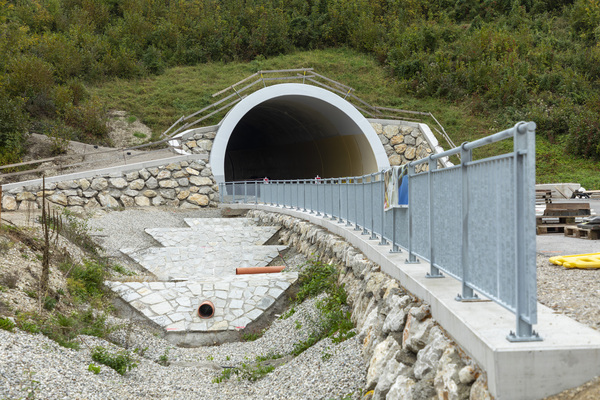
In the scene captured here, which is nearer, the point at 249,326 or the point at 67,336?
the point at 67,336

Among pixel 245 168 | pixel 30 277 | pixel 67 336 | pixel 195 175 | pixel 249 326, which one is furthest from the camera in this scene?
pixel 245 168

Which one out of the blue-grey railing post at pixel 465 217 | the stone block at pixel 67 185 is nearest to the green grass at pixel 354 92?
the stone block at pixel 67 185

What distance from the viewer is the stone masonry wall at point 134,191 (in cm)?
2308

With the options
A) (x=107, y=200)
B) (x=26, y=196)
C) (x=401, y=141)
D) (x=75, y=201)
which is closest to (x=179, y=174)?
(x=107, y=200)

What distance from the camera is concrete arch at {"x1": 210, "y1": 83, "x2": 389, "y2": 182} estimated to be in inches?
1123

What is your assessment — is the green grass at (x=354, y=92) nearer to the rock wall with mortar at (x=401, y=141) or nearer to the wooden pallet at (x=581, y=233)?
the rock wall with mortar at (x=401, y=141)

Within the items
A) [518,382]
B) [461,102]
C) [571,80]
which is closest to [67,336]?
[518,382]

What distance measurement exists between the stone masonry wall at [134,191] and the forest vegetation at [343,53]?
412cm

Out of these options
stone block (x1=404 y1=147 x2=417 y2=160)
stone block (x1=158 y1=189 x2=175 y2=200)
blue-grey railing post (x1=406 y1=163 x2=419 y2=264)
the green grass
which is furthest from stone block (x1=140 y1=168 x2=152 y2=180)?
blue-grey railing post (x1=406 y1=163 x2=419 y2=264)

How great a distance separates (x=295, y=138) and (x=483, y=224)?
3358 cm

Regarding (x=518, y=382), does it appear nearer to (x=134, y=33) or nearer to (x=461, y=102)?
(x=461, y=102)

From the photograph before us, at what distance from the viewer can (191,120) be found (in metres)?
32.5

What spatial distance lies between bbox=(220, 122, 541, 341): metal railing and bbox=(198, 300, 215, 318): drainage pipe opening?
525 centimetres

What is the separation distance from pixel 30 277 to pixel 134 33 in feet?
134
